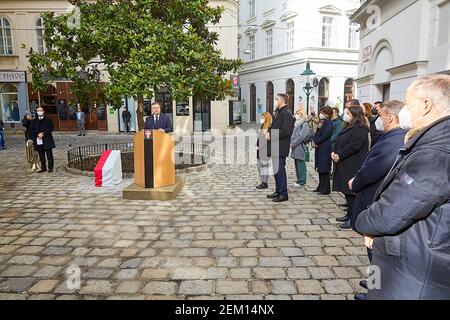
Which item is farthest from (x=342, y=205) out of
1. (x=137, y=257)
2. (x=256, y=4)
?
(x=256, y=4)

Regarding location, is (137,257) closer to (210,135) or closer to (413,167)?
(413,167)

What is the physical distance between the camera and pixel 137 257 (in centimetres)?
408

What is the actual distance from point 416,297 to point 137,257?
3.12 meters

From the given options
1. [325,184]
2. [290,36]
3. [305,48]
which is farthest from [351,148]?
[290,36]

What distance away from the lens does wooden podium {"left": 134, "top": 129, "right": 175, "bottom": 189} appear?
6.59 meters

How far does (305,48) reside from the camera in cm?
2527

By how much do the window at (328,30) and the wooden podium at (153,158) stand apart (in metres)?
23.2

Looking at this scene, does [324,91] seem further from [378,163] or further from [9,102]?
[378,163]

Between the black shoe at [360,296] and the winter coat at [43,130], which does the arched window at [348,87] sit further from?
the black shoe at [360,296]

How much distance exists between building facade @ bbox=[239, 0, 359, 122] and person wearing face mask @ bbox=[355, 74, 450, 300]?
22.1 meters

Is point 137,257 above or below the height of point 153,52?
below

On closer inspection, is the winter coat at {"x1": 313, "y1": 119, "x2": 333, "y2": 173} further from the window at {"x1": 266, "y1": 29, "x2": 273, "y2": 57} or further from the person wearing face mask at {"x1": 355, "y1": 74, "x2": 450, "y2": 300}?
the window at {"x1": 266, "y1": 29, "x2": 273, "y2": 57}

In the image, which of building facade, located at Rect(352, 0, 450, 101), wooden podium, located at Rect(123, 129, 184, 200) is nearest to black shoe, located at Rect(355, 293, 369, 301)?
wooden podium, located at Rect(123, 129, 184, 200)

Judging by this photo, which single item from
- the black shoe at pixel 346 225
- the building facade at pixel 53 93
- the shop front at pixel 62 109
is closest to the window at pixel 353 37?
the building facade at pixel 53 93
